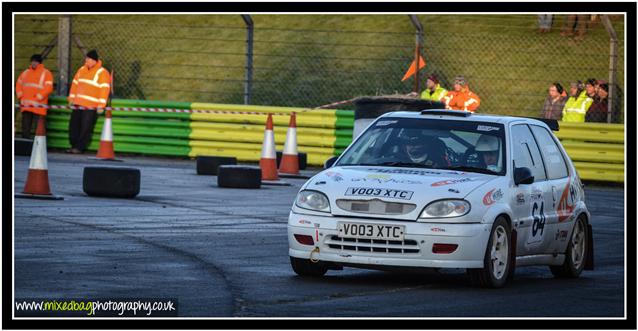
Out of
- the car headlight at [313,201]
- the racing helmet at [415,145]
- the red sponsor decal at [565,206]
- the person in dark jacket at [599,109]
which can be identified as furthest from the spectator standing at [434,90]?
the car headlight at [313,201]

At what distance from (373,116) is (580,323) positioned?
570 inches

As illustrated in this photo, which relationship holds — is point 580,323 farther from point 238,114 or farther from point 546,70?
point 546,70

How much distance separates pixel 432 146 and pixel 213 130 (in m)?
15.2

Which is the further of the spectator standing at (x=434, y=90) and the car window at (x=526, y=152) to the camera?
the spectator standing at (x=434, y=90)

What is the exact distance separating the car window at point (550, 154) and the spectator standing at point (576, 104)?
13282 mm

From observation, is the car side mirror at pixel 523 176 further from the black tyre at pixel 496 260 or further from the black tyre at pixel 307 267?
the black tyre at pixel 307 267

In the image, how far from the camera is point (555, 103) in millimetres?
25984

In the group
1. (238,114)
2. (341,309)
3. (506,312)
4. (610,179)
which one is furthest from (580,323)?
(238,114)

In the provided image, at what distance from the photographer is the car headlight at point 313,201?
1022cm

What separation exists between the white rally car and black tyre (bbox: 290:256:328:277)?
0.04ft

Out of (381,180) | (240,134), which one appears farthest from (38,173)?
(240,134)

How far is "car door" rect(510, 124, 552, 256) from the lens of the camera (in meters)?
10.7

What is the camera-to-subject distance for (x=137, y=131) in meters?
26.4

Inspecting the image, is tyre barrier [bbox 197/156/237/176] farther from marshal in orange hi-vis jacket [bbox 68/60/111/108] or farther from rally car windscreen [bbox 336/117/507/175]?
rally car windscreen [bbox 336/117/507/175]
